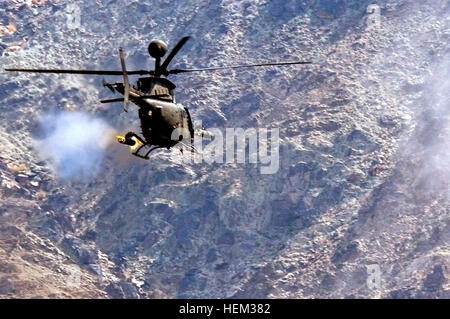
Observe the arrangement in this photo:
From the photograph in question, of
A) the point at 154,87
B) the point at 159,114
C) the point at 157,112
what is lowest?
the point at 159,114

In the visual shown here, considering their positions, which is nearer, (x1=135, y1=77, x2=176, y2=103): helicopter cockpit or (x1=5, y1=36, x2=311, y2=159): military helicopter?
(x1=5, y1=36, x2=311, y2=159): military helicopter

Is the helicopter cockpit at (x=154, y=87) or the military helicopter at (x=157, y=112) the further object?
the helicopter cockpit at (x=154, y=87)

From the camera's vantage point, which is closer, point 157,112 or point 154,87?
point 157,112

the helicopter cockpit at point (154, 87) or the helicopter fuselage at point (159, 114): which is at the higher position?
the helicopter cockpit at point (154, 87)

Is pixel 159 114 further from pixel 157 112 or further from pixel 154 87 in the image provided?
pixel 154 87

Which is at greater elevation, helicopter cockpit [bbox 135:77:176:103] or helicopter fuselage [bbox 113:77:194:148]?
helicopter cockpit [bbox 135:77:176:103]

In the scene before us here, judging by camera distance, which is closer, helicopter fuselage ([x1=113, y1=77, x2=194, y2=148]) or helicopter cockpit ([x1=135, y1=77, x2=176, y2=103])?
helicopter fuselage ([x1=113, y1=77, x2=194, y2=148])

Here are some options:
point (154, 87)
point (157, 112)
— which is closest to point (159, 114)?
point (157, 112)
